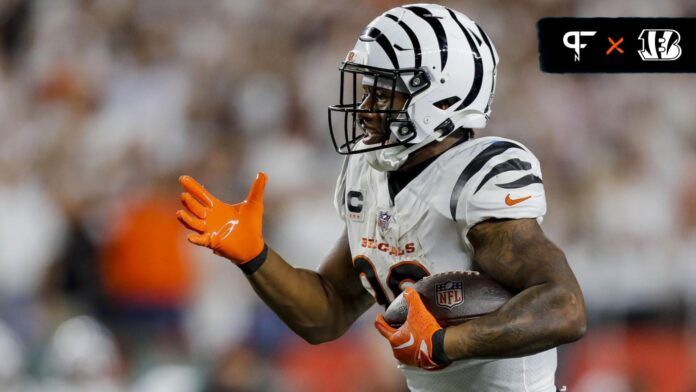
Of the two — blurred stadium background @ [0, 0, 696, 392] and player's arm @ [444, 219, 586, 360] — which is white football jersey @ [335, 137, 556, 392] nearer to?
player's arm @ [444, 219, 586, 360]

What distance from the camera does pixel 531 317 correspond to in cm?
243

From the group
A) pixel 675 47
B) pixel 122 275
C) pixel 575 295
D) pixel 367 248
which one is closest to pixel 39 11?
pixel 122 275

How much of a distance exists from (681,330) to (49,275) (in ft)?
9.85

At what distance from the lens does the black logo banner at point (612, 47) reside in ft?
13.8

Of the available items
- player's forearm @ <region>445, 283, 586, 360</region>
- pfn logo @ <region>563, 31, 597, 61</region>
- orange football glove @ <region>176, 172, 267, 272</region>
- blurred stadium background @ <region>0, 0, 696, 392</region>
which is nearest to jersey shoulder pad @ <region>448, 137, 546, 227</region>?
player's forearm @ <region>445, 283, 586, 360</region>

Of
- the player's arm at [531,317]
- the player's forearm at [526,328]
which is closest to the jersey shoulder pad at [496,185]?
the player's arm at [531,317]

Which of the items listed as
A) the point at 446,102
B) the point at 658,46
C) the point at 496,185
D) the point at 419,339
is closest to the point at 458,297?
the point at 419,339

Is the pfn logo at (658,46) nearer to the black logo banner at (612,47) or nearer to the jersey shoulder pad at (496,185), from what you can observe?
the black logo banner at (612,47)

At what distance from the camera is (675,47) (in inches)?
168

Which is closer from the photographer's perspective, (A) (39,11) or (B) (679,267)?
(B) (679,267)

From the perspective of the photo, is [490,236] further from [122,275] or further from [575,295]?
[122,275]

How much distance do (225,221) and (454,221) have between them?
0.60 m

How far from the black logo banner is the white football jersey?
60.1 inches

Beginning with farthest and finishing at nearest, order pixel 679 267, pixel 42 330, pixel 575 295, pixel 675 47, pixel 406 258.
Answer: pixel 679 267
pixel 42 330
pixel 675 47
pixel 406 258
pixel 575 295
